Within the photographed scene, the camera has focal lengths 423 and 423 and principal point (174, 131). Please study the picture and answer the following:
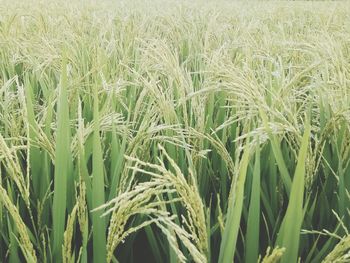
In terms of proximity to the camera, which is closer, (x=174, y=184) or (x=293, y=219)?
(x=174, y=184)

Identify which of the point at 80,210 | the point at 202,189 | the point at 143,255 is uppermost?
the point at 80,210

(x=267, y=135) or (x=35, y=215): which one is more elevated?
(x=267, y=135)

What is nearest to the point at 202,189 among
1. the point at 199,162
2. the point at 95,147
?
the point at 199,162

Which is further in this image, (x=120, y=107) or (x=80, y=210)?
(x=120, y=107)

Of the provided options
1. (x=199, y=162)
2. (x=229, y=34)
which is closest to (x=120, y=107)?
(x=199, y=162)

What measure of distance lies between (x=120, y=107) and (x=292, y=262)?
0.83 metres

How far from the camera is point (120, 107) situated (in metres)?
1.35

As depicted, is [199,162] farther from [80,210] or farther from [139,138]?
[80,210]

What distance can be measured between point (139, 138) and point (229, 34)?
1.98m

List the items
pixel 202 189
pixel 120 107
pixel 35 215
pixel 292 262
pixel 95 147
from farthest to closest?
pixel 120 107, pixel 202 189, pixel 35 215, pixel 95 147, pixel 292 262

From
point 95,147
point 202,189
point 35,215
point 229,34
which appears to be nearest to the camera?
point 95,147

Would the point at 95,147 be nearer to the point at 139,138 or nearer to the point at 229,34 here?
the point at 139,138

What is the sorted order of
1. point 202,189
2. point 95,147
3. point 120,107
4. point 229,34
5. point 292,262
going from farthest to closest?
1. point 229,34
2. point 120,107
3. point 202,189
4. point 95,147
5. point 292,262

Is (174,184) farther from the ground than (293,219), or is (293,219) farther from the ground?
(174,184)
